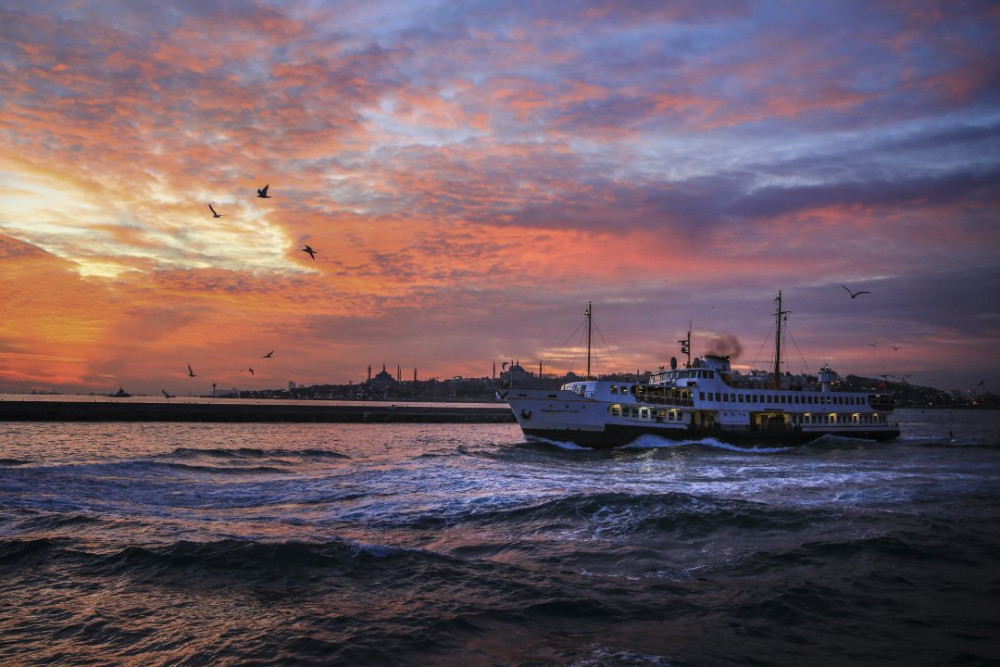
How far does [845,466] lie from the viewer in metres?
36.8

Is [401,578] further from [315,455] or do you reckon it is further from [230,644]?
[315,455]

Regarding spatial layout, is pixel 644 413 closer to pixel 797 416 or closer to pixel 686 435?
pixel 686 435

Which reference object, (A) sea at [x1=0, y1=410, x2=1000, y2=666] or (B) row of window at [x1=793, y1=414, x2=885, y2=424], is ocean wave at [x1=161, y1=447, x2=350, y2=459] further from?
(B) row of window at [x1=793, y1=414, x2=885, y2=424]

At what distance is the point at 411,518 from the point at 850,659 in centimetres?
1293

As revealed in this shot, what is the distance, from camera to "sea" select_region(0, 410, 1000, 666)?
9.02 metres

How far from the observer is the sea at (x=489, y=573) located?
902 cm

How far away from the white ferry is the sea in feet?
81.8

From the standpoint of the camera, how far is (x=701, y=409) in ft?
186

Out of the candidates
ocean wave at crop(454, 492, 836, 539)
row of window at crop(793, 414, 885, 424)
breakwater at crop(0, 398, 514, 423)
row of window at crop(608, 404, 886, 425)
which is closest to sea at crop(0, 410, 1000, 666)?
ocean wave at crop(454, 492, 836, 539)

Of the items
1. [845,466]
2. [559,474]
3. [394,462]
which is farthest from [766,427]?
[394,462]

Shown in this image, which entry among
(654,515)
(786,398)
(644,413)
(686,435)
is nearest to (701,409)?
(686,435)

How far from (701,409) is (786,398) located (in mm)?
12091

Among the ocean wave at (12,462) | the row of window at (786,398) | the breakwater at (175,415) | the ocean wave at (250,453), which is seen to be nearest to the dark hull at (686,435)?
the row of window at (786,398)

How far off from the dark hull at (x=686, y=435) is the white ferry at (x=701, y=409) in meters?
0.09
